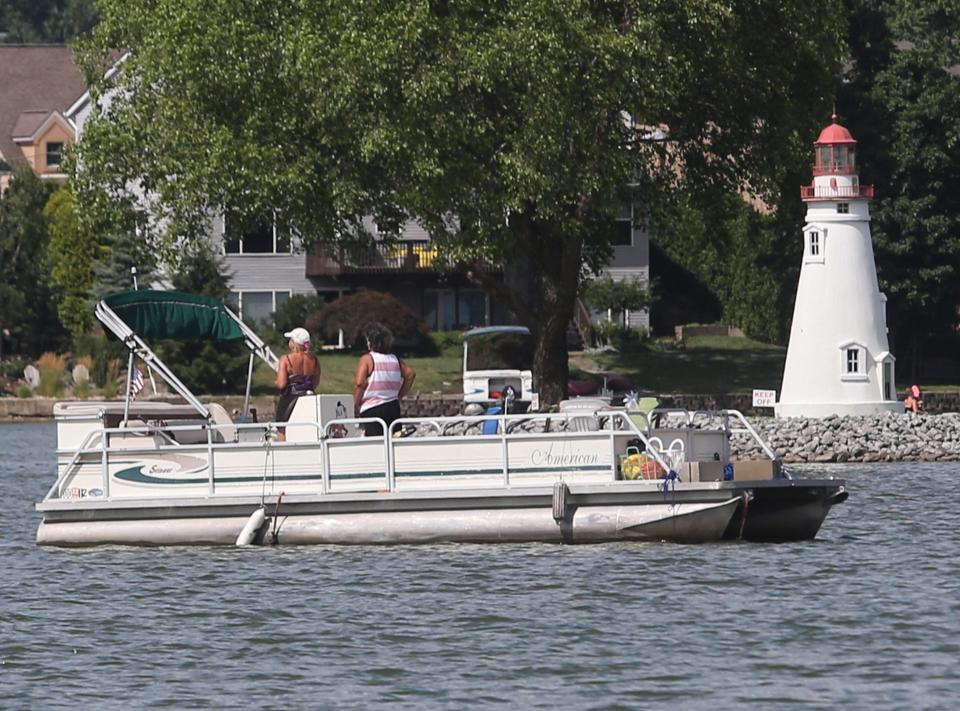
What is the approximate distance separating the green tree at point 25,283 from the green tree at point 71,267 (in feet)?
1.78

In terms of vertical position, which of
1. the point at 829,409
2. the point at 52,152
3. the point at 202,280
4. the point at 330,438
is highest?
Result: the point at 52,152

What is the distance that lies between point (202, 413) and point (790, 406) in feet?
89.5

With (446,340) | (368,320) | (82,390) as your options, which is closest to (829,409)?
(368,320)

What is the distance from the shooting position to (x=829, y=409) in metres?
49.1

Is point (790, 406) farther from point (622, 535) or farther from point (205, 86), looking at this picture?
point (622, 535)

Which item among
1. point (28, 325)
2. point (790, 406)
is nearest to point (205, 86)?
point (790, 406)

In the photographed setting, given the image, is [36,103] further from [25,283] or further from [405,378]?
[405,378]

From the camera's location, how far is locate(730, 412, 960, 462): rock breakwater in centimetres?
4566

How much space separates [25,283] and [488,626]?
53436 mm

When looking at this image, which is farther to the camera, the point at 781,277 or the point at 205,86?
the point at 781,277

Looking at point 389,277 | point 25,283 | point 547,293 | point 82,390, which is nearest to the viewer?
point 547,293

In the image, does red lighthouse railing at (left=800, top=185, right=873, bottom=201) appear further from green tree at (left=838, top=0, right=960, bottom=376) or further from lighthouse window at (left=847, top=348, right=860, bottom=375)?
green tree at (left=838, top=0, right=960, bottom=376)

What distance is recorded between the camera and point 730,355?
67125 millimetres

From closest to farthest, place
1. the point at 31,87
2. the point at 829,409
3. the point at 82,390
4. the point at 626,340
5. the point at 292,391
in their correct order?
the point at 292,391 < the point at 829,409 < the point at 82,390 < the point at 626,340 < the point at 31,87
